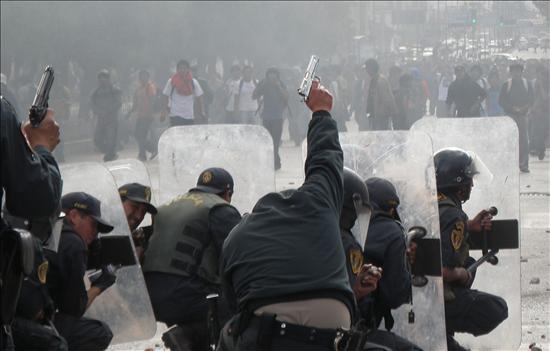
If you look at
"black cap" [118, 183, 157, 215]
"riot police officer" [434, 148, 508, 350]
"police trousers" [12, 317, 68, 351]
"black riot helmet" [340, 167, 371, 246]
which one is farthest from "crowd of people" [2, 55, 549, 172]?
"police trousers" [12, 317, 68, 351]

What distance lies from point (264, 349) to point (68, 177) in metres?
2.14

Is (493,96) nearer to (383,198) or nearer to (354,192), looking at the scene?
(383,198)

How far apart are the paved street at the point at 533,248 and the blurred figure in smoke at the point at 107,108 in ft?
2.86

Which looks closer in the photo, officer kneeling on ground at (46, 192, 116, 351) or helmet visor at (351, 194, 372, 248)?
helmet visor at (351, 194, 372, 248)

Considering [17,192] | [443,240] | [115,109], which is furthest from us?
[115,109]

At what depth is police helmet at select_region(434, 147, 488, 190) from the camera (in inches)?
230

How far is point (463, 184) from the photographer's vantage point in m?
5.86

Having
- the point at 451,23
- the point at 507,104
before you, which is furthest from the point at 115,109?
the point at 451,23

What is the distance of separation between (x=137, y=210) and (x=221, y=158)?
0.83m

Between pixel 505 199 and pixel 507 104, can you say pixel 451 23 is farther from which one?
pixel 505 199

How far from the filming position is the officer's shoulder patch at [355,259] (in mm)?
4656

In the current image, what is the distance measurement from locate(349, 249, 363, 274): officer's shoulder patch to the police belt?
0.60 metres

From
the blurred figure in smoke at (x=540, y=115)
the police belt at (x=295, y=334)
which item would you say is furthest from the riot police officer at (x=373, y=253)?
the blurred figure in smoke at (x=540, y=115)

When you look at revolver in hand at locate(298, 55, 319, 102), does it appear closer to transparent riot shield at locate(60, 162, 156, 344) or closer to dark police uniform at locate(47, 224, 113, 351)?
dark police uniform at locate(47, 224, 113, 351)
